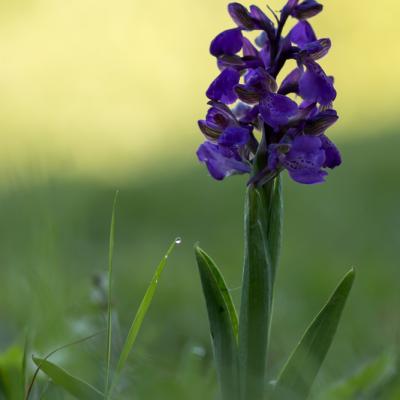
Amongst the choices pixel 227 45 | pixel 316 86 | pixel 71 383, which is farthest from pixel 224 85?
pixel 71 383

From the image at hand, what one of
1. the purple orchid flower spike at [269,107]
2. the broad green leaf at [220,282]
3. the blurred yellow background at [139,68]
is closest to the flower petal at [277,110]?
the purple orchid flower spike at [269,107]

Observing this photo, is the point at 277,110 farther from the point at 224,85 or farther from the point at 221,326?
the point at 221,326

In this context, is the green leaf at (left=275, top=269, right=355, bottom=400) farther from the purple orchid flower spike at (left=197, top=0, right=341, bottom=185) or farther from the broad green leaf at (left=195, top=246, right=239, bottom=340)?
the purple orchid flower spike at (left=197, top=0, right=341, bottom=185)

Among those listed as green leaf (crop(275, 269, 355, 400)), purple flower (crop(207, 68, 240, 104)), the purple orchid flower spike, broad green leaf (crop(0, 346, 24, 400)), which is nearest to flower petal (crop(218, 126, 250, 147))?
the purple orchid flower spike

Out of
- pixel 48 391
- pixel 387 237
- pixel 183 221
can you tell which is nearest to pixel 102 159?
pixel 183 221

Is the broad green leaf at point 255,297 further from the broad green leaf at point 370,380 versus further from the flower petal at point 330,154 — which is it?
the broad green leaf at point 370,380

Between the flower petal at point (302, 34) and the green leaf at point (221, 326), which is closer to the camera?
the green leaf at point (221, 326)
